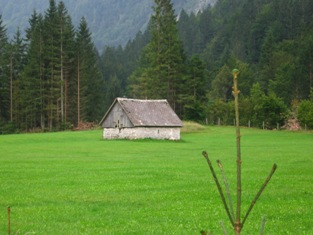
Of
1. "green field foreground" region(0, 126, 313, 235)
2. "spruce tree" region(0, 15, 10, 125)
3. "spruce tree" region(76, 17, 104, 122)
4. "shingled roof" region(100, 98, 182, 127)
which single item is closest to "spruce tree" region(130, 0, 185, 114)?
"spruce tree" region(76, 17, 104, 122)

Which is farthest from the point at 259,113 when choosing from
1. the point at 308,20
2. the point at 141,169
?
the point at 308,20

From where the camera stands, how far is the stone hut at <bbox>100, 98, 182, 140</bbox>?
59.3 metres

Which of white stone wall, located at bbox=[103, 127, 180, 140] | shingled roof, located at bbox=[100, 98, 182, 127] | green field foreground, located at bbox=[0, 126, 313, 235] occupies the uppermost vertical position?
shingled roof, located at bbox=[100, 98, 182, 127]

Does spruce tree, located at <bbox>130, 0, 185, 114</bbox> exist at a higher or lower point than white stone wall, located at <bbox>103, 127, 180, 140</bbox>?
higher

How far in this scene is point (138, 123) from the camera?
58.7 m

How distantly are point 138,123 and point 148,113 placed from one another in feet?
11.3

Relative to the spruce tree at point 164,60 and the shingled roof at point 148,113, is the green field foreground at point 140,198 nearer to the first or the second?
the shingled roof at point 148,113

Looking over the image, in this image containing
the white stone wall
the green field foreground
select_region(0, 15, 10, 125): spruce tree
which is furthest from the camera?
select_region(0, 15, 10, 125): spruce tree

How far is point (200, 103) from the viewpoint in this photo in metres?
87.3

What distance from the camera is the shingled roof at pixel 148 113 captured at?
5956 cm

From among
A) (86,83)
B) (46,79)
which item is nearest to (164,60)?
(86,83)

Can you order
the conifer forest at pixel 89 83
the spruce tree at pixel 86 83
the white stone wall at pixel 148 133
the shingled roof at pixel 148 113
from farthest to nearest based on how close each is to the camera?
the spruce tree at pixel 86 83 < the conifer forest at pixel 89 83 < the shingled roof at pixel 148 113 < the white stone wall at pixel 148 133

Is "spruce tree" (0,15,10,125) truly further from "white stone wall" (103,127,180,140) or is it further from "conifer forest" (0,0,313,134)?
"white stone wall" (103,127,180,140)

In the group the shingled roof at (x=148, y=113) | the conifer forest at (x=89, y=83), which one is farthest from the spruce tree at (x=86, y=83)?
the shingled roof at (x=148, y=113)
